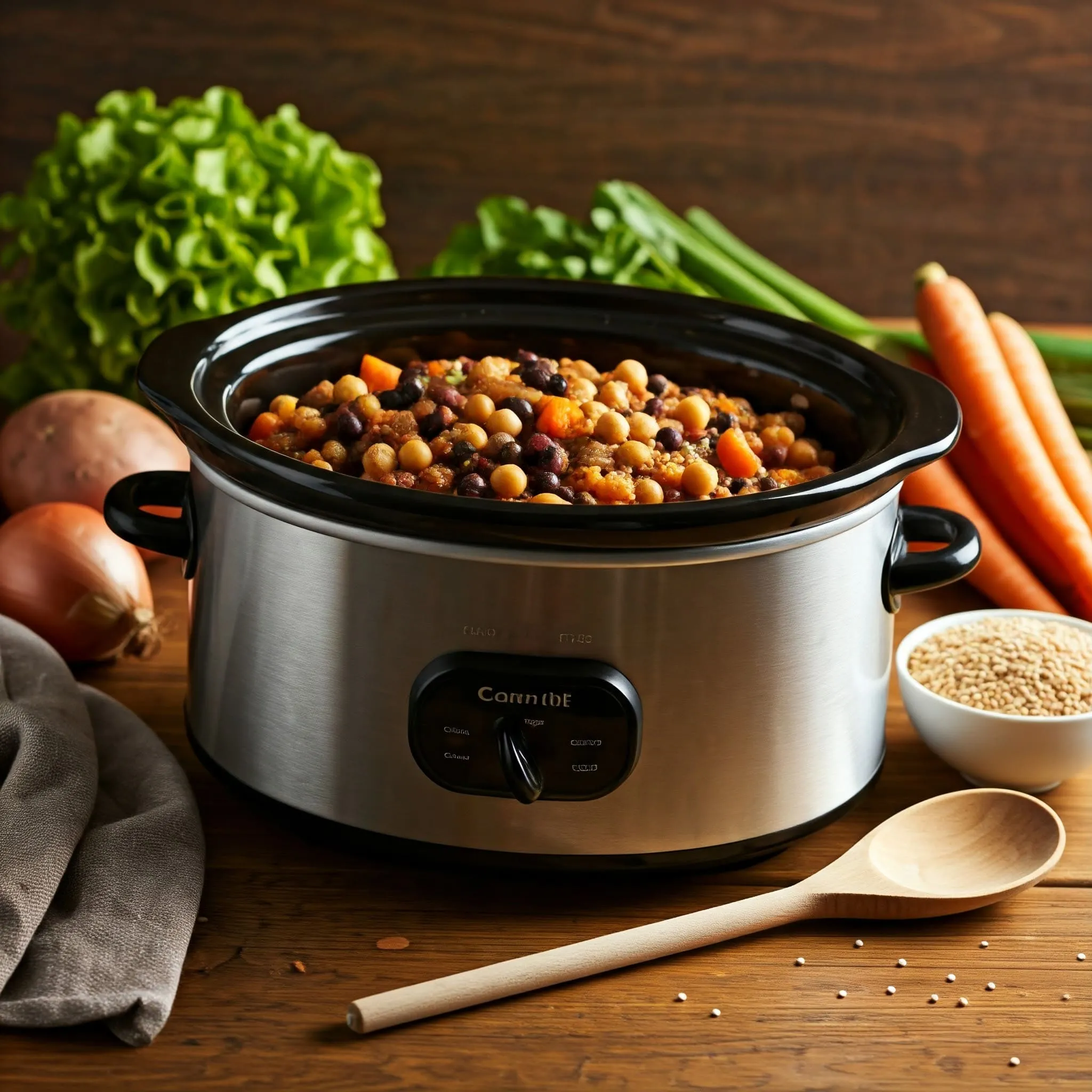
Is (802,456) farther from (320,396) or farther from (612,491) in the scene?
(320,396)

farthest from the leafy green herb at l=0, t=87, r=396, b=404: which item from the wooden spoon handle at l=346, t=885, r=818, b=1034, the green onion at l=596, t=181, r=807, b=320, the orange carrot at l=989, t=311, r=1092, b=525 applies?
the wooden spoon handle at l=346, t=885, r=818, b=1034

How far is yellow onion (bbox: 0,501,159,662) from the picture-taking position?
5.98ft

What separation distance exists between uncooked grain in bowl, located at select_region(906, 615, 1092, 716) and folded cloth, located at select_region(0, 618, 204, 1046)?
2.98ft

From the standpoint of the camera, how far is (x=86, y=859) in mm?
1391

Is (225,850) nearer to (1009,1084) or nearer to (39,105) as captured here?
(1009,1084)

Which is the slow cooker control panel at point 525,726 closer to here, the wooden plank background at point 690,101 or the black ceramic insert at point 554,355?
the black ceramic insert at point 554,355

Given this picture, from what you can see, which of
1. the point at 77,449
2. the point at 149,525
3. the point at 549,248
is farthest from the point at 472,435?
the point at 549,248

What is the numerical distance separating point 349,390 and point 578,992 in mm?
776

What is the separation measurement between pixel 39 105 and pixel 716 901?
3.21 m

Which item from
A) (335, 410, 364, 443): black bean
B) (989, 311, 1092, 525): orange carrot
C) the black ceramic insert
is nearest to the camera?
the black ceramic insert

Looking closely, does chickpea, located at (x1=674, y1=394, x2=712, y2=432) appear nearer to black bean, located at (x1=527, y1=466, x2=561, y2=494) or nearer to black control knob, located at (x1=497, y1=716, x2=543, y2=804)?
black bean, located at (x1=527, y1=466, x2=561, y2=494)

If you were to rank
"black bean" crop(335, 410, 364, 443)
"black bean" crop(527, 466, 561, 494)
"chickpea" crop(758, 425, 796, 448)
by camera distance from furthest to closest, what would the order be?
"chickpea" crop(758, 425, 796, 448) → "black bean" crop(335, 410, 364, 443) → "black bean" crop(527, 466, 561, 494)

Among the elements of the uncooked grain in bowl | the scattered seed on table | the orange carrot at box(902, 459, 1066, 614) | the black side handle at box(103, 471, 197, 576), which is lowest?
the scattered seed on table

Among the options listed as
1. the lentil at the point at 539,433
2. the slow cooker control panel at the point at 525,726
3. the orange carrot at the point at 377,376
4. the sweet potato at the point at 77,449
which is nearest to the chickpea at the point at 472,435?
the lentil at the point at 539,433
